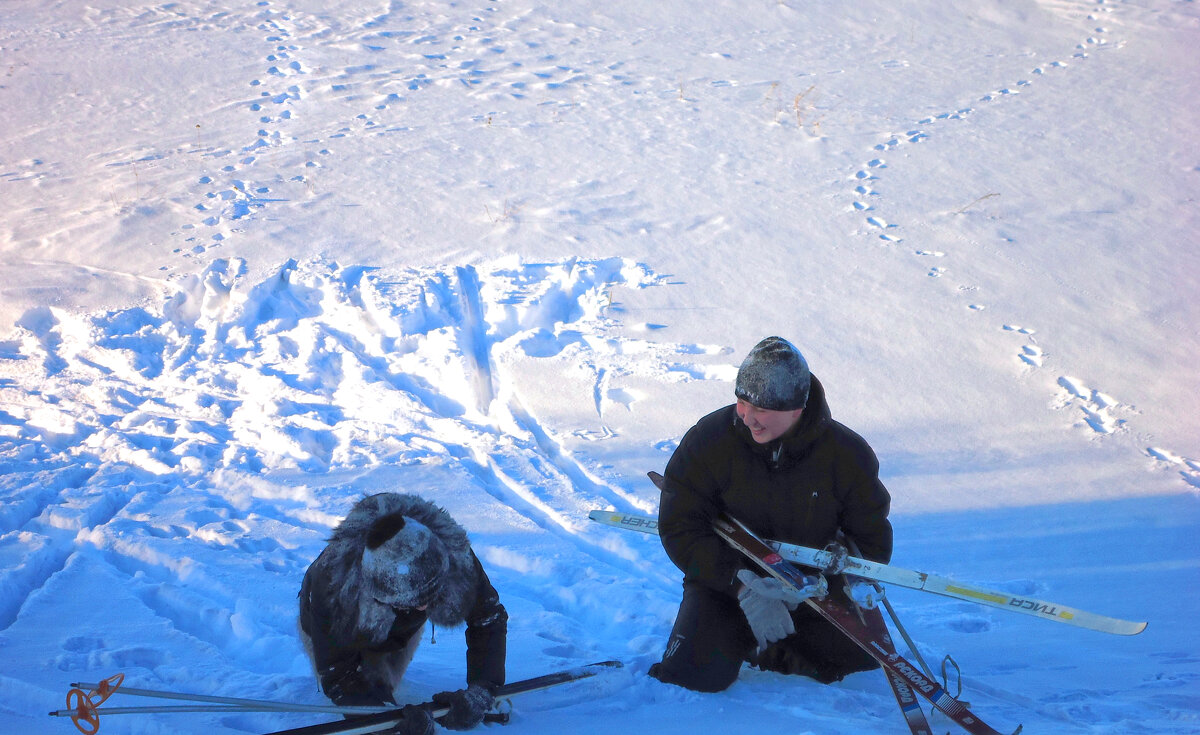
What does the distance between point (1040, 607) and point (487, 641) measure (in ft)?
5.38

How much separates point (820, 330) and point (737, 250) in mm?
1256

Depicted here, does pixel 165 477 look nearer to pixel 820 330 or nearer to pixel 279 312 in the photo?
pixel 279 312

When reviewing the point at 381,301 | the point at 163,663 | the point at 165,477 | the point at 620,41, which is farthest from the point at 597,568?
the point at 620,41

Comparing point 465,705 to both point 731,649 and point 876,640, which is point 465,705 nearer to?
point 731,649

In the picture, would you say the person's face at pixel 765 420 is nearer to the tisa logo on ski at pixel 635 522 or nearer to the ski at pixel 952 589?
the ski at pixel 952 589

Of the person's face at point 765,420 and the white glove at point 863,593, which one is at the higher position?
Result: the person's face at point 765,420

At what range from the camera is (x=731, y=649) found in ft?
9.48

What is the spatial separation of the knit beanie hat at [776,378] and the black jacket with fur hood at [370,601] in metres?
0.96

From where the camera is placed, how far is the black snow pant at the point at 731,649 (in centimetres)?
285

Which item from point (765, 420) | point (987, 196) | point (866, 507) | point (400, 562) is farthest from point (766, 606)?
point (987, 196)

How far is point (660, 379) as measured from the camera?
533 cm

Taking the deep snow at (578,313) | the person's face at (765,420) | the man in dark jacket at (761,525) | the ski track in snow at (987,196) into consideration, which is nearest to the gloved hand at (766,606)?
the man in dark jacket at (761,525)

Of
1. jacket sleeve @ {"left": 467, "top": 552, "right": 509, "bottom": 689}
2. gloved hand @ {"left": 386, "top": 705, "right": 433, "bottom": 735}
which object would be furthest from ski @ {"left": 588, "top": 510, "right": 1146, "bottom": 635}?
gloved hand @ {"left": 386, "top": 705, "right": 433, "bottom": 735}

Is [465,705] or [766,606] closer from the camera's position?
[465,705]
